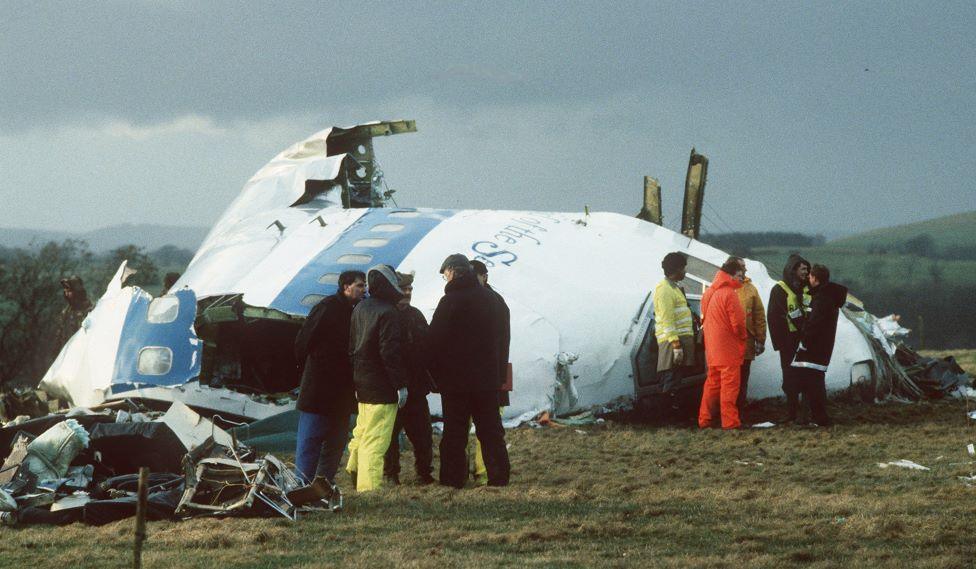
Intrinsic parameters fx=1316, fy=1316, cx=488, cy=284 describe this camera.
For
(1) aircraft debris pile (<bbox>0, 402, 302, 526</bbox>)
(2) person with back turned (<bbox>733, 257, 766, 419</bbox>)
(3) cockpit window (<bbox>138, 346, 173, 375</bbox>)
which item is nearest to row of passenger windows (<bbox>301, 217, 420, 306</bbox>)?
(3) cockpit window (<bbox>138, 346, 173, 375</bbox>)

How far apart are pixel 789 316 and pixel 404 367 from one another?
5.96m

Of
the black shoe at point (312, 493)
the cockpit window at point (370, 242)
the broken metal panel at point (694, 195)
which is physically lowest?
the black shoe at point (312, 493)

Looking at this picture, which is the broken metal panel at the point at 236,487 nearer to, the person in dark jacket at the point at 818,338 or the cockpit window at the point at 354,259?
the cockpit window at the point at 354,259

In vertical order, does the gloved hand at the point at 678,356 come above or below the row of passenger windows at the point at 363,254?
below

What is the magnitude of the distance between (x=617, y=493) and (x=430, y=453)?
5.52ft

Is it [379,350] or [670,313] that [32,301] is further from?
[379,350]

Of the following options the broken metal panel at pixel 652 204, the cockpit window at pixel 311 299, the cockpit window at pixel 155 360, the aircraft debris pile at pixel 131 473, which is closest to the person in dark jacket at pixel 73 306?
the cockpit window at pixel 155 360

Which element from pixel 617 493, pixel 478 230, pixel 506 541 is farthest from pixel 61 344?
pixel 506 541

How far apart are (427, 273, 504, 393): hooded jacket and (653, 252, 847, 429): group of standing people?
4.21m

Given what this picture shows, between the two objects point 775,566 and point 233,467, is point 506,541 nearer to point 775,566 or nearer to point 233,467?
point 775,566

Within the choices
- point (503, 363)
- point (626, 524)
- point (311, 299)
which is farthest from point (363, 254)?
point (626, 524)

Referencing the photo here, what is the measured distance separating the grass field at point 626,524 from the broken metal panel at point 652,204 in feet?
22.4

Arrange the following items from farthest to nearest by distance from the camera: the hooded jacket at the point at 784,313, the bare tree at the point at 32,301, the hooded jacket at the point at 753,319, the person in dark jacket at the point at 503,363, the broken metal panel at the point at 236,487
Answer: the bare tree at the point at 32,301 < the hooded jacket at the point at 784,313 < the hooded jacket at the point at 753,319 < the person in dark jacket at the point at 503,363 < the broken metal panel at the point at 236,487

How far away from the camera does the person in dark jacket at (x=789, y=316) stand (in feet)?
47.8
